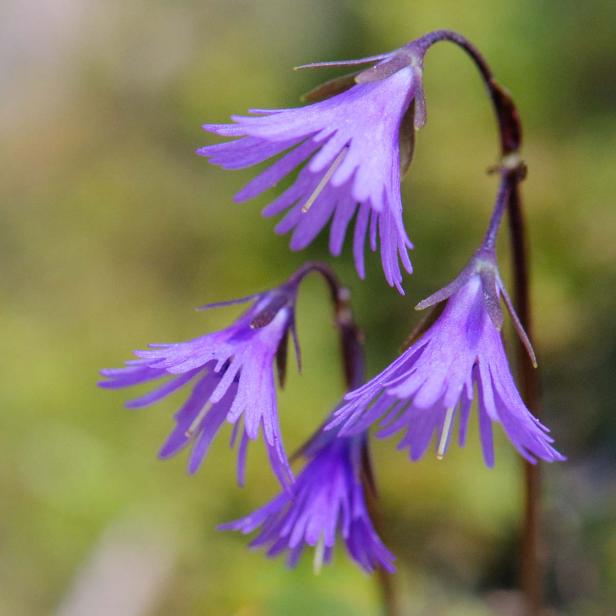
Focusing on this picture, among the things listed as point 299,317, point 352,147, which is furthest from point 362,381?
point 299,317

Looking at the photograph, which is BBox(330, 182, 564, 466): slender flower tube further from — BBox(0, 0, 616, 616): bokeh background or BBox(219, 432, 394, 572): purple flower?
BBox(0, 0, 616, 616): bokeh background

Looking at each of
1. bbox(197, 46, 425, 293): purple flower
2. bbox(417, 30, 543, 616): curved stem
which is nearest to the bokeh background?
bbox(417, 30, 543, 616): curved stem

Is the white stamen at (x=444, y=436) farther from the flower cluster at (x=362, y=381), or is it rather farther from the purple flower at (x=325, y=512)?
the purple flower at (x=325, y=512)

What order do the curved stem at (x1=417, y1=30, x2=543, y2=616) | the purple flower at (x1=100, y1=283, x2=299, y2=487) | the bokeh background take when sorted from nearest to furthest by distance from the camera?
1. the purple flower at (x1=100, y1=283, x2=299, y2=487)
2. the curved stem at (x1=417, y1=30, x2=543, y2=616)
3. the bokeh background

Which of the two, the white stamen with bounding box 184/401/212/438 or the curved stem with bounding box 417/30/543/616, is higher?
the curved stem with bounding box 417/30/543/616

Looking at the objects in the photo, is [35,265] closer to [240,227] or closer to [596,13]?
[240,227]

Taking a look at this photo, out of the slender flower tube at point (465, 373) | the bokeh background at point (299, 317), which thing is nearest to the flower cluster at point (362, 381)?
the slender flower tube at point (465, 373)

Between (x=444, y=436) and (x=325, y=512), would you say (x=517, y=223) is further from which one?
(x=325, y=512)
